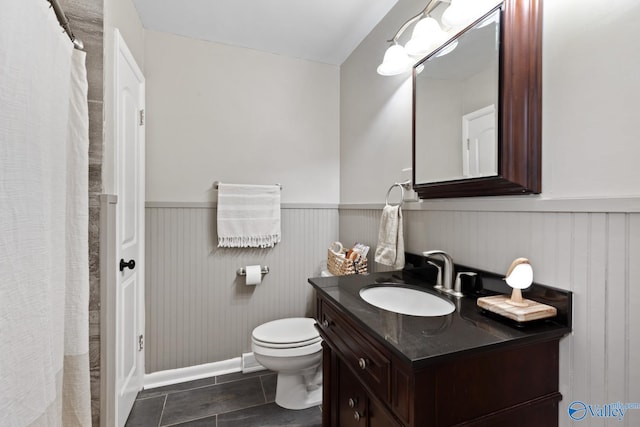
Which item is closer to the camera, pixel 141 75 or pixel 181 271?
pixel 141 75

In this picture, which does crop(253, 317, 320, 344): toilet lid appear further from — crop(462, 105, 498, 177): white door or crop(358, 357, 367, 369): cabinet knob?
crop(462, 105, 498, 177): white door

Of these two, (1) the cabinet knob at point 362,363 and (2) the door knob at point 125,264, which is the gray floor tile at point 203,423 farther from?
(1) the cabinet knob at point 362,363

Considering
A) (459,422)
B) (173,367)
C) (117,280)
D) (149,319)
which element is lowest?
(173,367)

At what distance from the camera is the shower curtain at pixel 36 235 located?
588mm

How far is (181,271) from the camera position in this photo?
196cm

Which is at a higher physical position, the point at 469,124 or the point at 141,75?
the point at 141,75

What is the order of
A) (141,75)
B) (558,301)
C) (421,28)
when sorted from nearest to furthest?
(558,301)
(421,28)
(141,75)

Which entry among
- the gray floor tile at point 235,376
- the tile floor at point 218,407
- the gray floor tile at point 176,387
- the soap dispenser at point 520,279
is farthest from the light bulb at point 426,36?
Result: the gray floor tile at point 176,387

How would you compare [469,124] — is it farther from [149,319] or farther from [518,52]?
[149,319]

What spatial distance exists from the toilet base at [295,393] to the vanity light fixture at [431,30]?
6.02 ft

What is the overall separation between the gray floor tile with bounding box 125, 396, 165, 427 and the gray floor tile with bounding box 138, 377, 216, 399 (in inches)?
1.9

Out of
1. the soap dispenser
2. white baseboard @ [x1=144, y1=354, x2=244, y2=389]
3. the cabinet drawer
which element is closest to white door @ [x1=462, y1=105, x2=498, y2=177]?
the soap dispenser

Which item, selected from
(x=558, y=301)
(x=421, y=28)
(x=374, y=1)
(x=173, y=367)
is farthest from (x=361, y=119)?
(x=173, y=367)

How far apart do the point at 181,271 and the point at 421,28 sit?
1.99 metres
